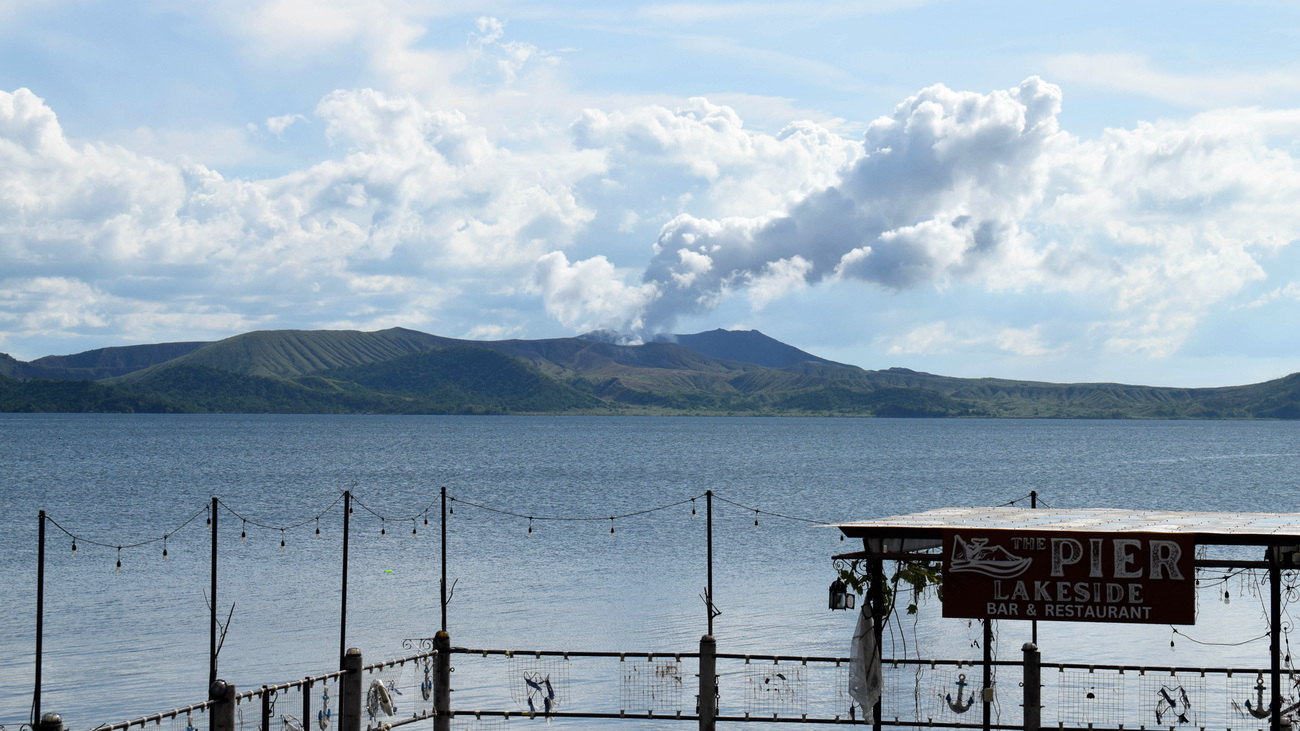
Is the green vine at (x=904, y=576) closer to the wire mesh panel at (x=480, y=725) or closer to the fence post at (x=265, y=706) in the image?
the fence post at (x=265, y=706)

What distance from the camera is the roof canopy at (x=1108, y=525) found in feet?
59.0

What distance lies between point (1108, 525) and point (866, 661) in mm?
4727

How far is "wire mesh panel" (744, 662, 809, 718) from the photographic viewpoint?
3534 cm

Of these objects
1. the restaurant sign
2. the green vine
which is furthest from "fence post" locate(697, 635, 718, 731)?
the restaurant sign

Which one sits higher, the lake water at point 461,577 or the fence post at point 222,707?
the fence post at point 222,707

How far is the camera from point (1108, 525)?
1967 centimetres

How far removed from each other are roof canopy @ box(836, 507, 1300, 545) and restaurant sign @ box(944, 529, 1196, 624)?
212 mm

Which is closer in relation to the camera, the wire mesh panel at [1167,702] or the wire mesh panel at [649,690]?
the wire mesh panel at [1167,702]

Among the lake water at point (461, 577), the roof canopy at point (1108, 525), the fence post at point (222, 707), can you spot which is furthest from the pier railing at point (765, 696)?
the fence post at point (222, 707)

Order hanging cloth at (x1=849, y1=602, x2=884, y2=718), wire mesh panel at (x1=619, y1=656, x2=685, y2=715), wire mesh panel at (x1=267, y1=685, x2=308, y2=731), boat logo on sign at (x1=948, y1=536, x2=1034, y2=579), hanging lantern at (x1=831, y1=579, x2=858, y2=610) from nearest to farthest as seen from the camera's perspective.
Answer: boat logo on sign at (x1=948, y1=536, x2=1034, y2=579)
hanging cloth at (x1=849, y1=602, x2=884, y2=718)
hanging lantern at (x1=831, y1=579, x2=858, y2=610)
wire mesh panel at (x1=267, y1=685, x2=308, y2=731)
wire mesh panel at (x1=619, y1=656, x2=685, y2=715)

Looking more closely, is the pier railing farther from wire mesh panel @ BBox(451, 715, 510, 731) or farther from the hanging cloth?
the hanging cloth

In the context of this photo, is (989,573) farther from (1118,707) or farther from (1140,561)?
(1118,707)

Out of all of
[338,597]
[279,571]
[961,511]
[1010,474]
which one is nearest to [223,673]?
[338,597]

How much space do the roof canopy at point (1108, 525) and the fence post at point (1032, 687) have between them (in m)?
2.05
